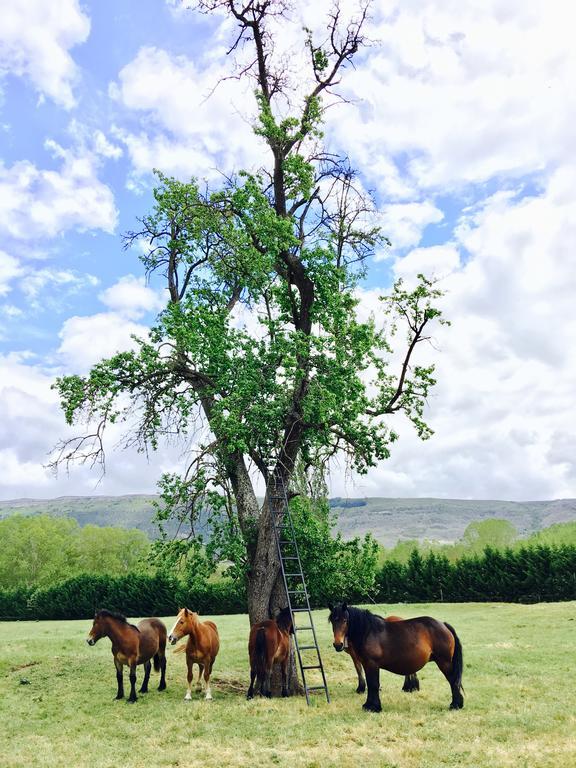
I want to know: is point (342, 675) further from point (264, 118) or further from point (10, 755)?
point (264, 118)

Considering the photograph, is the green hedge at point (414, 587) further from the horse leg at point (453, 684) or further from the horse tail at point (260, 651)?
the horse leg at point (453, 684)

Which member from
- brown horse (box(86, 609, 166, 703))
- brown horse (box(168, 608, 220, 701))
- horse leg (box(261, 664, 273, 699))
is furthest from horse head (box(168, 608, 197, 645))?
horse leg (box(261, 664, 273, 699))

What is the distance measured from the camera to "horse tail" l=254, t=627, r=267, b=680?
14211 millimetres

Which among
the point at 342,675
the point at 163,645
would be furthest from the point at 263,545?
the point at 342,675

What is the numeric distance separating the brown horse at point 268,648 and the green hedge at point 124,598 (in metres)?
28.1

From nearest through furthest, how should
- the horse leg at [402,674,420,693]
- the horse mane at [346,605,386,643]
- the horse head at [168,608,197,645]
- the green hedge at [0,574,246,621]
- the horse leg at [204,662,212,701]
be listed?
the horse mane at [346,605,386,643] < the horse head at [168,608,197,645] < the horse leg at [204,662,212,701] < the horse leg at [402,674,420,693] < the green hedge at [0,574,246,621]

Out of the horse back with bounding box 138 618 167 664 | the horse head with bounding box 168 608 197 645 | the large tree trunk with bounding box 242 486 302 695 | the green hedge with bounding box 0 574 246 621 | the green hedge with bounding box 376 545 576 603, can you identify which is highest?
the large tree trunk with bounding box 242 486 302 695

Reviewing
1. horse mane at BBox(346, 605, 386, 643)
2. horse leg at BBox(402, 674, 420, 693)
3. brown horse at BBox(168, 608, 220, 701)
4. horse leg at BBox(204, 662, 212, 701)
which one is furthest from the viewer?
horse leg at BBox(402, 674, 420, 693)

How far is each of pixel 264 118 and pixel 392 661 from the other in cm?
1270

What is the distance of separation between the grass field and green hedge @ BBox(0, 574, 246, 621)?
77.5 ft

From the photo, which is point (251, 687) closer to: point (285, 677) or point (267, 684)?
point (267, 684)

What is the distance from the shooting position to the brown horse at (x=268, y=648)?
1423cm

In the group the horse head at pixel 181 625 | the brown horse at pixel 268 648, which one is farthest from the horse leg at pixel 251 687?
the horse head at pixel 181 625

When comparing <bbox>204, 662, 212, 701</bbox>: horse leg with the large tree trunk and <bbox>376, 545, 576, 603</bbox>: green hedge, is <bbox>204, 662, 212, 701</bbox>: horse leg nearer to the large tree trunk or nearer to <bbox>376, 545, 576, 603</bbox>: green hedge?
the large tree trunk
